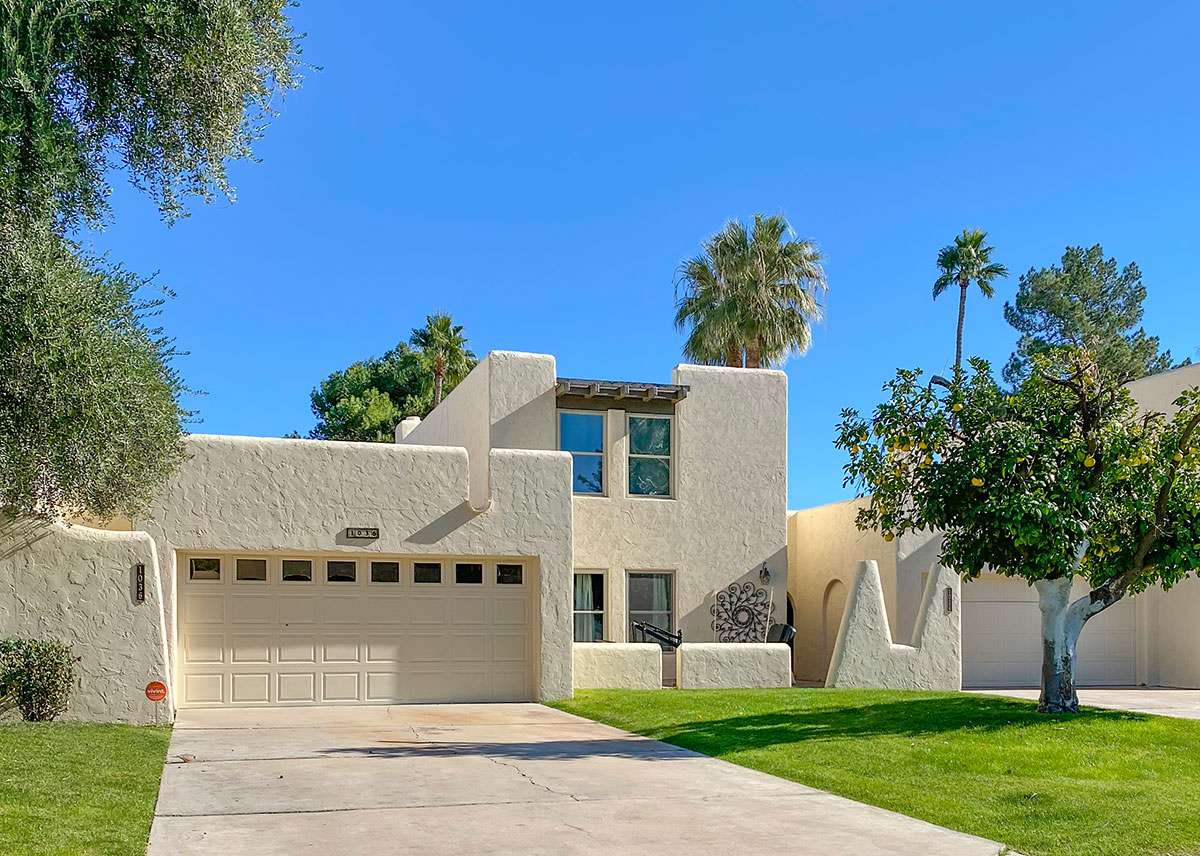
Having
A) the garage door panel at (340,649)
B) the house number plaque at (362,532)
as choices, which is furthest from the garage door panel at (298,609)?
the house number plaque at (362,532)

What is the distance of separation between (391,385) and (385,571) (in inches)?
1236

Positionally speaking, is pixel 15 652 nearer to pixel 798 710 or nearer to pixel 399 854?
pixel 399 854

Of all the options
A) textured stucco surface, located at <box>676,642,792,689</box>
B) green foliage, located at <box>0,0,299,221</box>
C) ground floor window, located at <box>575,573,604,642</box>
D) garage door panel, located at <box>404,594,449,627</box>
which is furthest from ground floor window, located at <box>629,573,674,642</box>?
green foliage, located at <box>0,0,299,221</box>

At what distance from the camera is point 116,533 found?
49.4 feet

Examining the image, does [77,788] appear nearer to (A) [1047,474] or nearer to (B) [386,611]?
(B) [386,611]

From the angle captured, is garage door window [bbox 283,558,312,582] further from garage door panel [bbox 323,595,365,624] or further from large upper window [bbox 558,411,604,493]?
large upper window [bbox 558,411,604,493]

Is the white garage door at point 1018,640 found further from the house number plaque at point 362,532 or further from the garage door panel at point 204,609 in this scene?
the garage door panel at point 204,609

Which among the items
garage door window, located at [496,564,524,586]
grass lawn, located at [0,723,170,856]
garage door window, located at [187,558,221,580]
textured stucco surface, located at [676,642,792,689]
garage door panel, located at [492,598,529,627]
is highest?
garage door window, located at [187,558,221,580]

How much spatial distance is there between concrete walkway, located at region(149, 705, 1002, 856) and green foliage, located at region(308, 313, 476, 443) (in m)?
28.7

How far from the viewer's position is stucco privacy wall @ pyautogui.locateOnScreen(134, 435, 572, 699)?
16.9 meters

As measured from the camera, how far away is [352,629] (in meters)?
17.9

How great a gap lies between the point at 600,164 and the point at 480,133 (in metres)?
3.30

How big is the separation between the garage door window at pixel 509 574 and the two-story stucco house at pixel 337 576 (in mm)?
35

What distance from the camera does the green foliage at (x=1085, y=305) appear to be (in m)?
43.4
